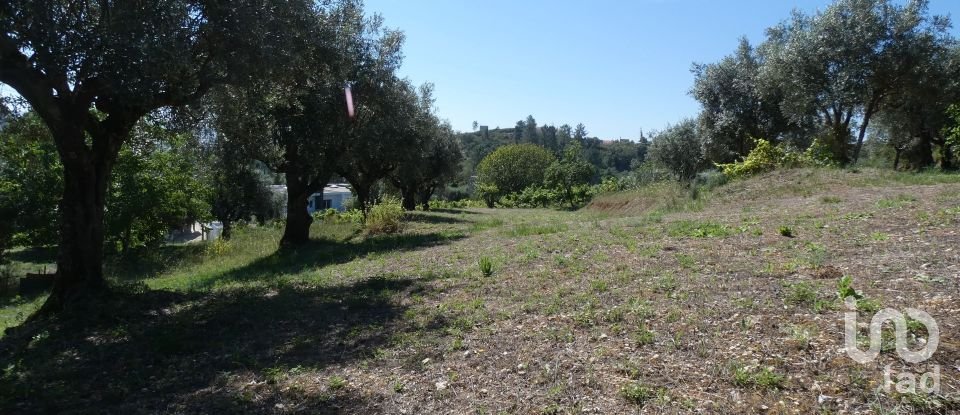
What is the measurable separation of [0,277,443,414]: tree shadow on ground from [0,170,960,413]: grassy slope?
0.10ft

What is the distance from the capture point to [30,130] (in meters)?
12.5

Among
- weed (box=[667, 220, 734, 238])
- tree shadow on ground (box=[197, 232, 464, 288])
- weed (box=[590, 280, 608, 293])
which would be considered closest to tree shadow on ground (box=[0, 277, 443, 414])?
weed (box=[590, 280, 608, 293])

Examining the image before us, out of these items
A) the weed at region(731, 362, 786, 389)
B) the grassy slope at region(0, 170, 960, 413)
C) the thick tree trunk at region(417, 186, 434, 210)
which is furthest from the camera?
the thick tree trunk at region(417, 186, 434, 210)

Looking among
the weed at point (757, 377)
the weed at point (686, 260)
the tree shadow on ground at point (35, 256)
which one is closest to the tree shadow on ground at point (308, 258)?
the weed at point (686, 260)

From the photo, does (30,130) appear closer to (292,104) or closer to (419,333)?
(292,104)

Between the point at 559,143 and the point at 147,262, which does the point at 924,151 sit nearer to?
the point at 147,262

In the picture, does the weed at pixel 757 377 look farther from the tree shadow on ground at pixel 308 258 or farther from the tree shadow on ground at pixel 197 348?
the tree shadow on ground at pixel 308 258

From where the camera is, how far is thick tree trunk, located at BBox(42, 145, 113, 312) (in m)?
8.66

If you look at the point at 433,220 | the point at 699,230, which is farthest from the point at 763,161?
the point at 433,220

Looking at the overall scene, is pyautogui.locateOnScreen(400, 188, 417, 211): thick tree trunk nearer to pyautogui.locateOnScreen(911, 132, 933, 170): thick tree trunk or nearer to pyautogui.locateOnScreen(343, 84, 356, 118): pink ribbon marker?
pyautogui.locateOnScreen(343, 84, 356, 118): pink ribbon marker

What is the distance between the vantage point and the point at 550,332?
5320mm

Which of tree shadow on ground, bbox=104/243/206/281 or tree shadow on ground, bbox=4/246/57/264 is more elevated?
tree shadow on ground, bbox=104/243/206/281

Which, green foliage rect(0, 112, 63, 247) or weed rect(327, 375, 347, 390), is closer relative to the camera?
weed rect(327, 375, 347, 390)

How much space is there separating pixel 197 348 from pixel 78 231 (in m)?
4.24
